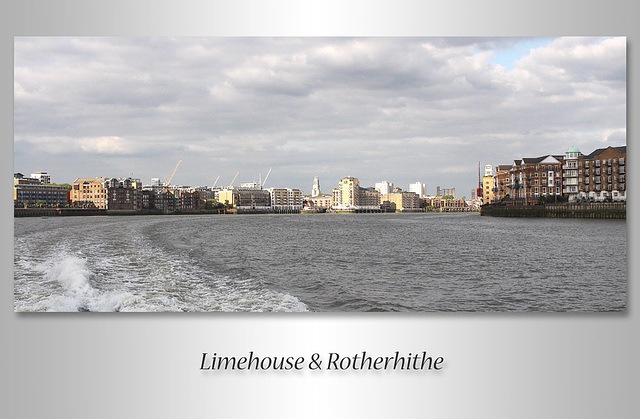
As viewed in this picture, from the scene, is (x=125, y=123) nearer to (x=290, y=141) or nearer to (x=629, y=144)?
(x=290, y=141)

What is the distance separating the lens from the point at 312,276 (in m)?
9.22

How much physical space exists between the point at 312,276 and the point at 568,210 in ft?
32.1

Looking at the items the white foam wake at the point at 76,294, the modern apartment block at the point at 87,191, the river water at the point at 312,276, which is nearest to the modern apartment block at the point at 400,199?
the river water at the point at 312,276

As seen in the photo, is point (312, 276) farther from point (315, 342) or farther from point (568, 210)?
point (568, 210)

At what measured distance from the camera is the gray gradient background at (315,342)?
4980mm

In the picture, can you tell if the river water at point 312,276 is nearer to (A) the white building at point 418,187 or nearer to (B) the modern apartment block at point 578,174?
(B) the modern apartment block at point 578,174

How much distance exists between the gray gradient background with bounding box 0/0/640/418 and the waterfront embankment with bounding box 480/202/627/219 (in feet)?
3.73

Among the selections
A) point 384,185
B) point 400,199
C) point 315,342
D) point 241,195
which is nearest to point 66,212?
point 315,342

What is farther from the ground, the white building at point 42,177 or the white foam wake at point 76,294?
the white building at point 42,177

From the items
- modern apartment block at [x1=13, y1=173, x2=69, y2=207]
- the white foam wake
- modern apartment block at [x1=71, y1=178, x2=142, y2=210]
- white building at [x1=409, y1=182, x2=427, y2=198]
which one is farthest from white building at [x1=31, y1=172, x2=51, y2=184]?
white building at [x1=409, y1=182, x2=427, y2=198]

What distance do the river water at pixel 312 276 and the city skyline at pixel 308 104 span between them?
175 cm
